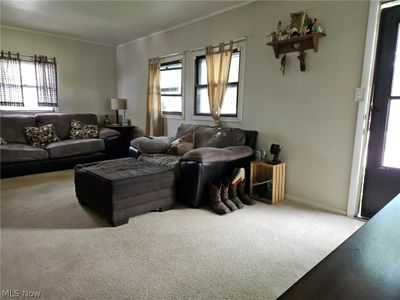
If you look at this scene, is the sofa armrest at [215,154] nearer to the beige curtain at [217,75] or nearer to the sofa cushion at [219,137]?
the sofa cushion at [219,137]

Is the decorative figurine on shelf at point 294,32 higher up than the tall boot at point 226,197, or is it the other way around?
the decorative figurine on shelf at point 294,32

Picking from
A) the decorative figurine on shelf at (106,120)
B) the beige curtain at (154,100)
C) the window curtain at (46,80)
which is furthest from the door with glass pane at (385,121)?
the window curtain at (46,80)

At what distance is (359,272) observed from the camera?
2.01 feet

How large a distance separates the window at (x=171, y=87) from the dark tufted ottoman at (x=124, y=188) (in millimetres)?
1966

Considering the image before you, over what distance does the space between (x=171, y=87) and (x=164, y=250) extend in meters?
3.30

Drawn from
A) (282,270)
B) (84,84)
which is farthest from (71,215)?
(84,84)

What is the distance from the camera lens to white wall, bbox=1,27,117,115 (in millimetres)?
4656

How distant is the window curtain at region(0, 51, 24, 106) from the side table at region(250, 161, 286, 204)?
434 cm

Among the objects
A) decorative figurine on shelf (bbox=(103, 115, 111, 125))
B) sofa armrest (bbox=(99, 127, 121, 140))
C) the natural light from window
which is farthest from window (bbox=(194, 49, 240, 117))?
the natural light from window

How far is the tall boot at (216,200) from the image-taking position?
2671 millimetres

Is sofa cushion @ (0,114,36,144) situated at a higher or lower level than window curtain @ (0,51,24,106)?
lower

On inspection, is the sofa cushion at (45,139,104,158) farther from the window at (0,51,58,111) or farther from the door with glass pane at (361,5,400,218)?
the door with glass pane at (361,5,400,218)

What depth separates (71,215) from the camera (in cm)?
257

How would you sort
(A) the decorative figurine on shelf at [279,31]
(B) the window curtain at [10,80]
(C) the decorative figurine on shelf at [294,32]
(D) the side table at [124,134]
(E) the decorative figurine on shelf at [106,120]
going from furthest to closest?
1. (E) the decorative figurine on shelf at [106,120]
2. (D) the side table at [124,134]
3. (B) the window curtain at [10,80]
4. (A) the decorative figurine on shelf at [279,31]
5. (C) the decorative figurine on shelf at [294,32]
